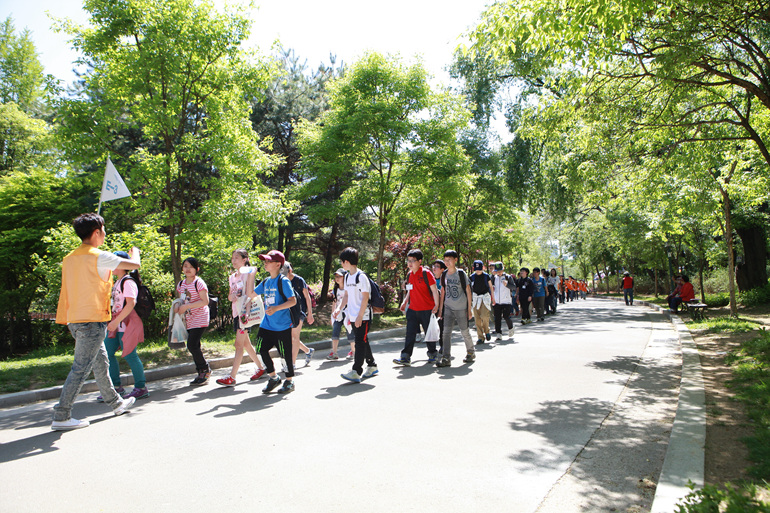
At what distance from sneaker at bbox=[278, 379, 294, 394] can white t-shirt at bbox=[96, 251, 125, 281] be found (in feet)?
8.33

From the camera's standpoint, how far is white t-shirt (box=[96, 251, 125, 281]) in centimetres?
495

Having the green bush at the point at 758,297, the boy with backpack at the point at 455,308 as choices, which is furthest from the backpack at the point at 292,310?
the green bush at the point at 758,297

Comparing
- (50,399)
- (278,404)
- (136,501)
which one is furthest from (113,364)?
(136,501)

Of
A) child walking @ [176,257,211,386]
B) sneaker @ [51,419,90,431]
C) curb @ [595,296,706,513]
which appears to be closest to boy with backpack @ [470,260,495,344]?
curb @ [595,296,706,513]

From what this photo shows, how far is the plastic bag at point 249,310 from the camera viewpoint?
22.5 ft

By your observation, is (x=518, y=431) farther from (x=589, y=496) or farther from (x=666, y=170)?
(x=666, y=170)

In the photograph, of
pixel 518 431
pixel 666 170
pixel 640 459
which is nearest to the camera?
pixel 640 459

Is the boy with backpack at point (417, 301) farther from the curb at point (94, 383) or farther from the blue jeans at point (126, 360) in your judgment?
the blue jeans at point (126, 360)

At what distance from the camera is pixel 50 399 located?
6617mm

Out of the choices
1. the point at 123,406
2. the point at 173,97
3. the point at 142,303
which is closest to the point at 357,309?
the point at 142,303

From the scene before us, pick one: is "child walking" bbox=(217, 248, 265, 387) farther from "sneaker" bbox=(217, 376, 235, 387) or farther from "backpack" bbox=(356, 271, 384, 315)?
"backpack" bbox=(356, 271, 384, 315)

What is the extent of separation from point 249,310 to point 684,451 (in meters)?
5.39

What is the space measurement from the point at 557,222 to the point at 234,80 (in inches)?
675

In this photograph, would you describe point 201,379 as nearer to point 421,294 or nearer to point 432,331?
point 421,294
